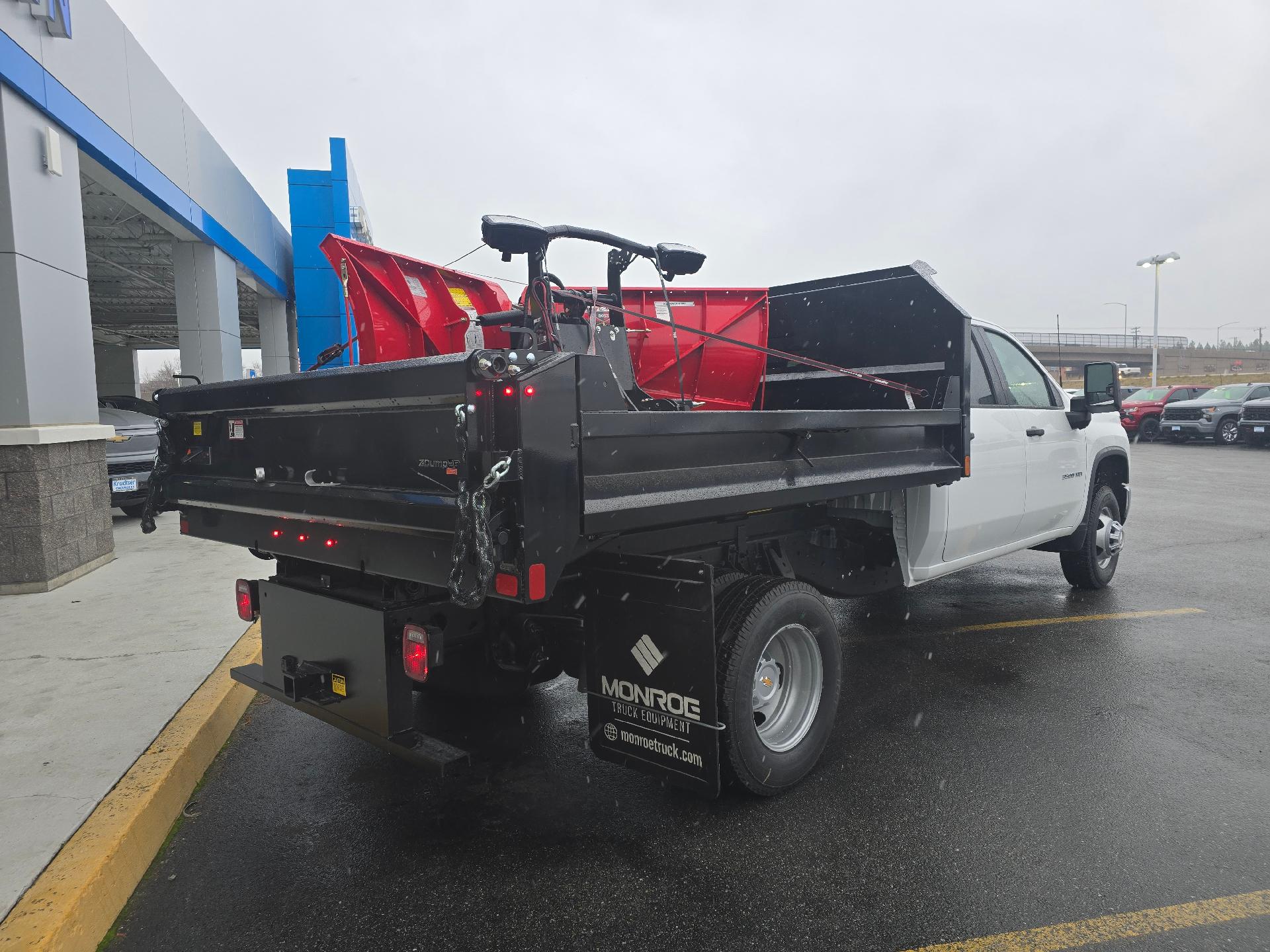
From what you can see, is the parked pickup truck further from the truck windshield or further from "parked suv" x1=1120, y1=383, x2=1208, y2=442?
"parked suv" x1=1120, y1=383, x2=1208, y2=442

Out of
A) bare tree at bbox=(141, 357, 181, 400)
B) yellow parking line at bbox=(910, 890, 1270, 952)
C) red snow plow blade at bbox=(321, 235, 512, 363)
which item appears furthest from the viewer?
bare tree at bbox=(141, 357, 181, 400)

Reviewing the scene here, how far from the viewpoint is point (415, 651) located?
113 inches

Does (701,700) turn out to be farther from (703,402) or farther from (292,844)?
(703,402)

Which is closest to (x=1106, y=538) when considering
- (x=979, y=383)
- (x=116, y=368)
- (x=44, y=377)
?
(x=979, y=383)

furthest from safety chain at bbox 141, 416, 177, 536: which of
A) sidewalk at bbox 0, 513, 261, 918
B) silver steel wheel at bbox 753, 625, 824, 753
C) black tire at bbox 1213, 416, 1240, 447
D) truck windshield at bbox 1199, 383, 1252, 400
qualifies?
truck windshield at bbox 1199, 383, 1252, 400

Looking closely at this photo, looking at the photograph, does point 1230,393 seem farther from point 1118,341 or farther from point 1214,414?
point 1118,341

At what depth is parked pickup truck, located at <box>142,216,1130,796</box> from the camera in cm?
245

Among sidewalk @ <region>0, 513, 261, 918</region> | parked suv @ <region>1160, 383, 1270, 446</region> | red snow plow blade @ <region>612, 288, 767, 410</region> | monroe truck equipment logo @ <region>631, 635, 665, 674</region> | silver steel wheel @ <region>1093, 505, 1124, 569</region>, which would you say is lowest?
sidewalk @ <region>0, 513, 261, 918</region>

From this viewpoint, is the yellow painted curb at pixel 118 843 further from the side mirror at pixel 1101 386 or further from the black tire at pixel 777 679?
the side mirror at pixel 1101 386

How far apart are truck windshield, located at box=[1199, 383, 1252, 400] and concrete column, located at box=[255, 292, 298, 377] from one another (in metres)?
25.8

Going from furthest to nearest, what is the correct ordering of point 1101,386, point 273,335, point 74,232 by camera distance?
point 273,335, point 74,232, point 1101,386

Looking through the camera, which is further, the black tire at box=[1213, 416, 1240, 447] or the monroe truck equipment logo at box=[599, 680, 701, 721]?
the black tire at box=[1213, 416, 1240, 447]

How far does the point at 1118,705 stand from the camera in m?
4.31

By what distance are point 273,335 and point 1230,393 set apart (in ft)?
88.7
